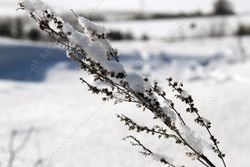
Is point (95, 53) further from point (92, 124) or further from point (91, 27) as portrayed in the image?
point (92, 124)

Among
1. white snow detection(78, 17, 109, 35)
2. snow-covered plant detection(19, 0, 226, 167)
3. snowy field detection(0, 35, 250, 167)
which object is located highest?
snowy field detection(0, 35, 250, 167)

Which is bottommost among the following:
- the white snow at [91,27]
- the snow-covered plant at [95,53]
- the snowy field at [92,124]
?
the snow-covered plant at [95,53]

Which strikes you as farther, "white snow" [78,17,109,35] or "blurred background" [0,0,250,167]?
"blurred background" [0,0,250,167]

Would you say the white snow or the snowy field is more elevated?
the snowy field

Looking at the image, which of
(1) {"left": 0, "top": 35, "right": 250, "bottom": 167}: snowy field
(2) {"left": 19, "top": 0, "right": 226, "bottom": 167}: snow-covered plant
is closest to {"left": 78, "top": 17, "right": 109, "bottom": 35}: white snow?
(2) {"left": 19, "top": 0, "right": 226, "bottom": 167}: snow-covered plant

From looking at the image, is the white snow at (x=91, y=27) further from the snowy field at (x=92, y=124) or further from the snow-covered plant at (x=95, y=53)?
the snowy field at (x=92, y=124)

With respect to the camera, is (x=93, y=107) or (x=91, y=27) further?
(x=93, y=107)

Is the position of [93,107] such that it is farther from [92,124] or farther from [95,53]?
[95,53]

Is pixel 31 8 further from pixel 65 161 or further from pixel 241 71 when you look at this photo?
pixel 241 71

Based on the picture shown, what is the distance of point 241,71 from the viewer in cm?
1583

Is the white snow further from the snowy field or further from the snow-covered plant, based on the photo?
the snowy field

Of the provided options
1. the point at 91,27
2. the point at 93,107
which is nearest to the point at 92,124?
the point at 93,107

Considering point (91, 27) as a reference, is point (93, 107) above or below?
above

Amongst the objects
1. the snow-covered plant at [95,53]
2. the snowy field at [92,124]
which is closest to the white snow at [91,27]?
the snow-covered plant at [95,53]
